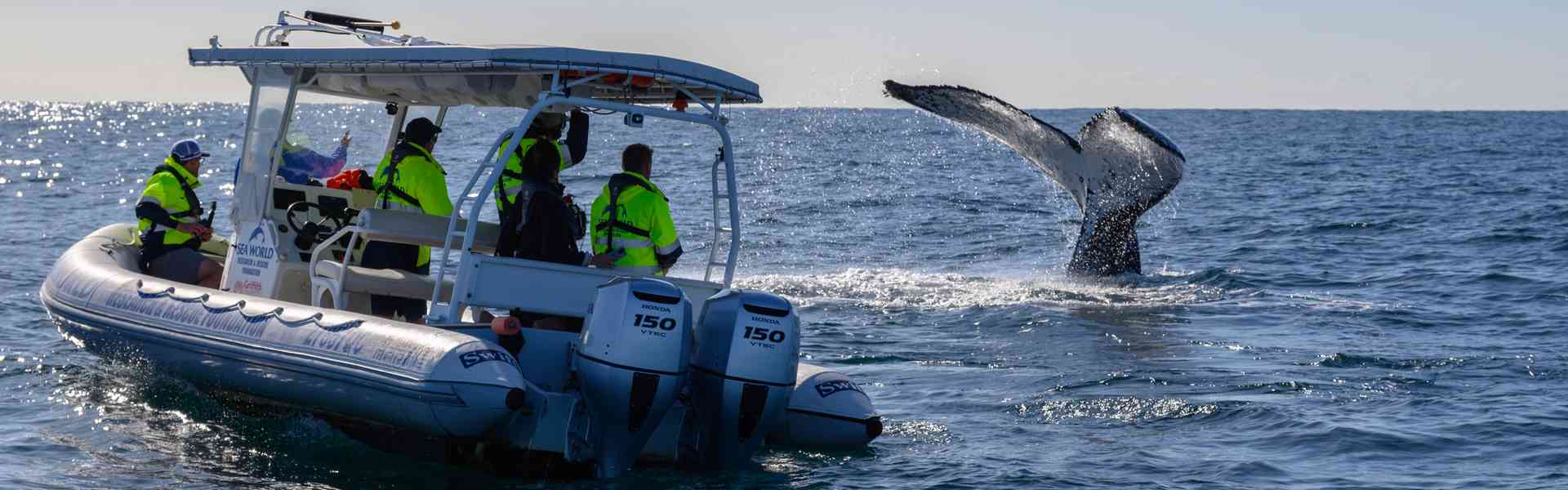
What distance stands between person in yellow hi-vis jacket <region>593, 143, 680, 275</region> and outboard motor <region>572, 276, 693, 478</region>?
96cm

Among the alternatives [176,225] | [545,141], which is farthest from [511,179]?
[176,225]

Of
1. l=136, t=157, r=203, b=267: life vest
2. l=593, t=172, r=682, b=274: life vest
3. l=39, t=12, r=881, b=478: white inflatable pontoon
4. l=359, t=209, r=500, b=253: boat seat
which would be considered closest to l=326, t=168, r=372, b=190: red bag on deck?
l=39, t=12, r=881, b=478: white inflatable pontoon

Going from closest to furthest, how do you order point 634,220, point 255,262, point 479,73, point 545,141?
point 479,73 < point 634,220 < point 545,141 < point 255,262

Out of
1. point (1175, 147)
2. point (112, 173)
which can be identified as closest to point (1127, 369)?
point (1175, 147)

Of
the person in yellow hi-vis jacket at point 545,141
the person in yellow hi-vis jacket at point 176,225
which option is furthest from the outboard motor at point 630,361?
the person in yellow hi-vis jacket at point 176,225

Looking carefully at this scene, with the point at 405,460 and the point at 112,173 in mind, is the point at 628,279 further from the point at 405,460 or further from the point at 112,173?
the point at 112,173

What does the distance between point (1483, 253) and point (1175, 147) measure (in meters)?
8.51

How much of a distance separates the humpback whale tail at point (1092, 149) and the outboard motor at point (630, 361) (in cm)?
513

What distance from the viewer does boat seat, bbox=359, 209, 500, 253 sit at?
9.13m

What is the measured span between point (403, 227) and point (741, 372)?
2415 millimetres

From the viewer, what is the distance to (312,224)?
33.9ft

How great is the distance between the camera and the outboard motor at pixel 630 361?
783 cm

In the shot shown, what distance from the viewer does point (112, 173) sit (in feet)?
134

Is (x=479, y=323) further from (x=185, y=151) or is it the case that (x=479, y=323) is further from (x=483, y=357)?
(x=185, y=151)
